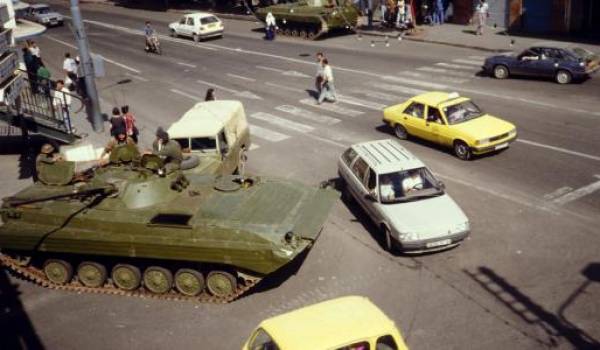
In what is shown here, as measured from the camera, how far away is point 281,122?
2220cm

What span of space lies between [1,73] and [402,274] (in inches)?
489

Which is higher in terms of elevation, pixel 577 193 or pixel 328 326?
pixel 328 326

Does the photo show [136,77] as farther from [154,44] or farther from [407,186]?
[407,186]

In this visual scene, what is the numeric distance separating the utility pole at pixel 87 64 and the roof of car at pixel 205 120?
5912mm

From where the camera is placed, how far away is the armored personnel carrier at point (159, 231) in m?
11.1

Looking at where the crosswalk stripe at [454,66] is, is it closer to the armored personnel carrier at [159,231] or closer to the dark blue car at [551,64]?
the dark blue car at [551,64]

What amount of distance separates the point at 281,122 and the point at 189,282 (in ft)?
36.9

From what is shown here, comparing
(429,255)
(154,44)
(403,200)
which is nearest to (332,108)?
(403,200)

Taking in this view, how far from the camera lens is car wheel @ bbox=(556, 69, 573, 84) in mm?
23516

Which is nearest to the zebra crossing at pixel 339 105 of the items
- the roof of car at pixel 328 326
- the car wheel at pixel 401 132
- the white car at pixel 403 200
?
the car wheel at pixel 401 132

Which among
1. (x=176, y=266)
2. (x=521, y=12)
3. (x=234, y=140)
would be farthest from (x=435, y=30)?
(x=176, y=266)

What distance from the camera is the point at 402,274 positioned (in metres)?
12.3

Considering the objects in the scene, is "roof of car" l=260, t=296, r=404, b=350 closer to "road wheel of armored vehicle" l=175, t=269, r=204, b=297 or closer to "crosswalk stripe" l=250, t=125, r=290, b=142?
"road wheel of armored vehicle" l=175, t=269, r=204, b=297

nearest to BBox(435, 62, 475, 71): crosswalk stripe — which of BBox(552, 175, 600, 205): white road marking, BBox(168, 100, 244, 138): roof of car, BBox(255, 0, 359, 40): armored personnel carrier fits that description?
BBox(255, 0, 359, 40): armored personnel carrier
